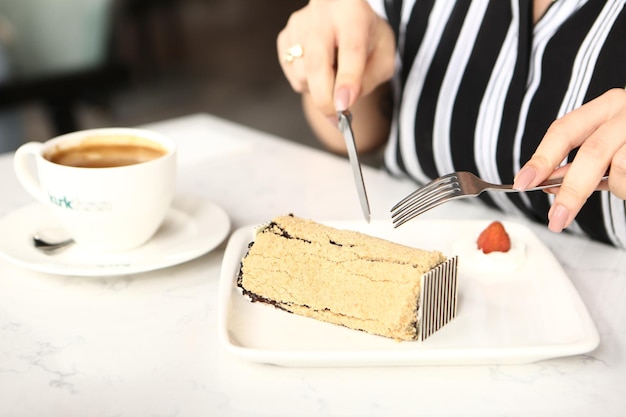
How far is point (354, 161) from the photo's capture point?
976 mm

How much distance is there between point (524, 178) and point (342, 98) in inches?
12.5

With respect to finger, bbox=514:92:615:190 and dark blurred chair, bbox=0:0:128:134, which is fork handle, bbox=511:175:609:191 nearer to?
finger, bbox=514:92:615:190

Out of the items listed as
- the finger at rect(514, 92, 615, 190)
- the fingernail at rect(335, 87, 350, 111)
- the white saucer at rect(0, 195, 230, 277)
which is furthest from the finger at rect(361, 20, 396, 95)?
the finger at rect(514, 92, 615, 190)

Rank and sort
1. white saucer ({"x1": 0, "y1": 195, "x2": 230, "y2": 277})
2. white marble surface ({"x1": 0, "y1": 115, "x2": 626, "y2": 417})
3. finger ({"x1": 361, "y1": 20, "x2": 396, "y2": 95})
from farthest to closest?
finger ({"x1": 361, "y1": 20, "x2": 396, "y2": 95}) → white saucer ({"x1": 0, "y1": 195, "x2": 230, "y2": 277}) → white marble surface ({"x1": 0, "y1": 115, "x2": 626, "y2": 417})

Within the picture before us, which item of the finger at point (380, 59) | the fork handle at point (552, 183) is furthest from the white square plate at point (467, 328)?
the finger at point (380, 59)

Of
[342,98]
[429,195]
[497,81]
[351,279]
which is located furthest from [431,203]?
[497,81]

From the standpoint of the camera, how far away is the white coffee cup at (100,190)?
3.01 feet

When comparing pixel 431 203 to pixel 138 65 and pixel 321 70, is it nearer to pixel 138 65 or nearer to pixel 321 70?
pixel 321 70

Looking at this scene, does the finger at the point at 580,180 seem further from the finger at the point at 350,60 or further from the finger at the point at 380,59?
the finger at the point at 380,59

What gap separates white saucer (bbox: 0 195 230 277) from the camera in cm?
90

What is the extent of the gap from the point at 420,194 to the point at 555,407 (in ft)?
0.95

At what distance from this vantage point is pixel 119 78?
2.85 meters

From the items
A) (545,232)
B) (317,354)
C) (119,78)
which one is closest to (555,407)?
(317,354)

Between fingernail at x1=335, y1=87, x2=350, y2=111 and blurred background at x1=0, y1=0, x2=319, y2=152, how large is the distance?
78.4 inches
